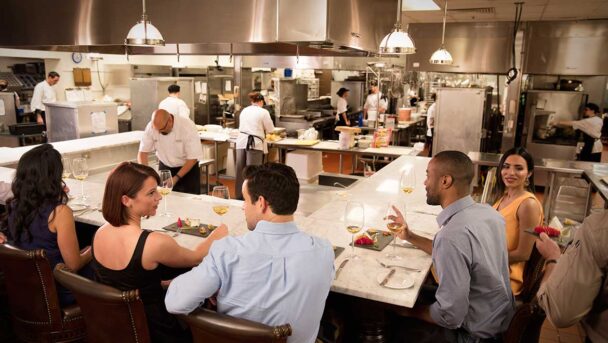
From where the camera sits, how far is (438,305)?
2123 mm

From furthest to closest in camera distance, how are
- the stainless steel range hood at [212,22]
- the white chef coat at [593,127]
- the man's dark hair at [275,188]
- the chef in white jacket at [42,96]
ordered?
1. the chef in white jacket at [42,96]
2. the white chef coat at [593,127]
3. the stainless steel range hood at [212,22]
4. the man's dark hair at [275,188]

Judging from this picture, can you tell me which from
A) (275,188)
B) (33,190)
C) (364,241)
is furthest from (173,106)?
A: (275,188)

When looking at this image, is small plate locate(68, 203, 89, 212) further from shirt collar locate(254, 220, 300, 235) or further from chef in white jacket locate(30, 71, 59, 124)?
chef in white jacket locate(30, 71, 59, 124)

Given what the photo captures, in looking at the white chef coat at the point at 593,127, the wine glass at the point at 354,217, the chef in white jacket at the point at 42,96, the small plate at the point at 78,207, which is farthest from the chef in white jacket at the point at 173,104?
the white chef coat at the point at 593,127

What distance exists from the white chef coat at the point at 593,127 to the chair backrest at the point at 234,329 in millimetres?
7981

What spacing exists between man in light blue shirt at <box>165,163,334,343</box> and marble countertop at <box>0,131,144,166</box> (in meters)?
3.73

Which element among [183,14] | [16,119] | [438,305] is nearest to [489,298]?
[438,305]

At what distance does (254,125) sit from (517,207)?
4.90 m

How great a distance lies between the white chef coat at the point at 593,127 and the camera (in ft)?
25.5

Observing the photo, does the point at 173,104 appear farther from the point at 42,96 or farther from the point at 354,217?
the point at 354,217

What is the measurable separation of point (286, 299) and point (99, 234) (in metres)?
0.99

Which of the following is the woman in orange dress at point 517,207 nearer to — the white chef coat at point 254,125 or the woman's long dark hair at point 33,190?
the woman's long dark hair at point 33,190

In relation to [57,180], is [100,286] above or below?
below

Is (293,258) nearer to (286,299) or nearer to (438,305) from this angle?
(286,299)
